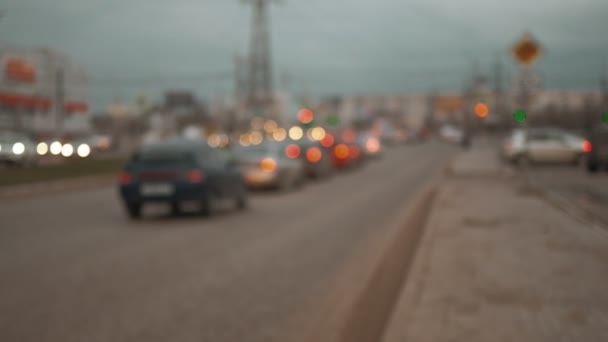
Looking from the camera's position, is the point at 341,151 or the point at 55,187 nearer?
the point at 55,187

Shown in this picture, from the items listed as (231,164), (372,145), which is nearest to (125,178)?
(231,164)

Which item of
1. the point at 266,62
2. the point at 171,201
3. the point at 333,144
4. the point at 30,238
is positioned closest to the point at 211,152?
the point at 171,201

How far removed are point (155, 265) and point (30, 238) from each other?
3.38 m

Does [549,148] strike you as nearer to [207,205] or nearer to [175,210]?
[175,210]

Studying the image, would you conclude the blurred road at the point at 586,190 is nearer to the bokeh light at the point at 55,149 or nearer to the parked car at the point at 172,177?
the parked car at the point at 172,177

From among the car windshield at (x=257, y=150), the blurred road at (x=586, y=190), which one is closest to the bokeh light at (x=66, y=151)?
the blurred road at (x=586, y=190)

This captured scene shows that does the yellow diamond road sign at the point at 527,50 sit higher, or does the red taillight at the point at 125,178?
the yellow diamond road sign at the point at 527,50

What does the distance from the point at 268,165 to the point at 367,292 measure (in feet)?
43.3

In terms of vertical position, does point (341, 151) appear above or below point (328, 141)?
below

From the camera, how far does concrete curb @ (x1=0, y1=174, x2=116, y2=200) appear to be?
1794cm

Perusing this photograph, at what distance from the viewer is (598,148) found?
24406mm

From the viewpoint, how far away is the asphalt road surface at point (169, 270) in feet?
17.7

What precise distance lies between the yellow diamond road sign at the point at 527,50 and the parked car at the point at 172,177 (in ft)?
28.1

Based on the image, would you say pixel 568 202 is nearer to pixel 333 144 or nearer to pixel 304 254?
pixel 304 254
